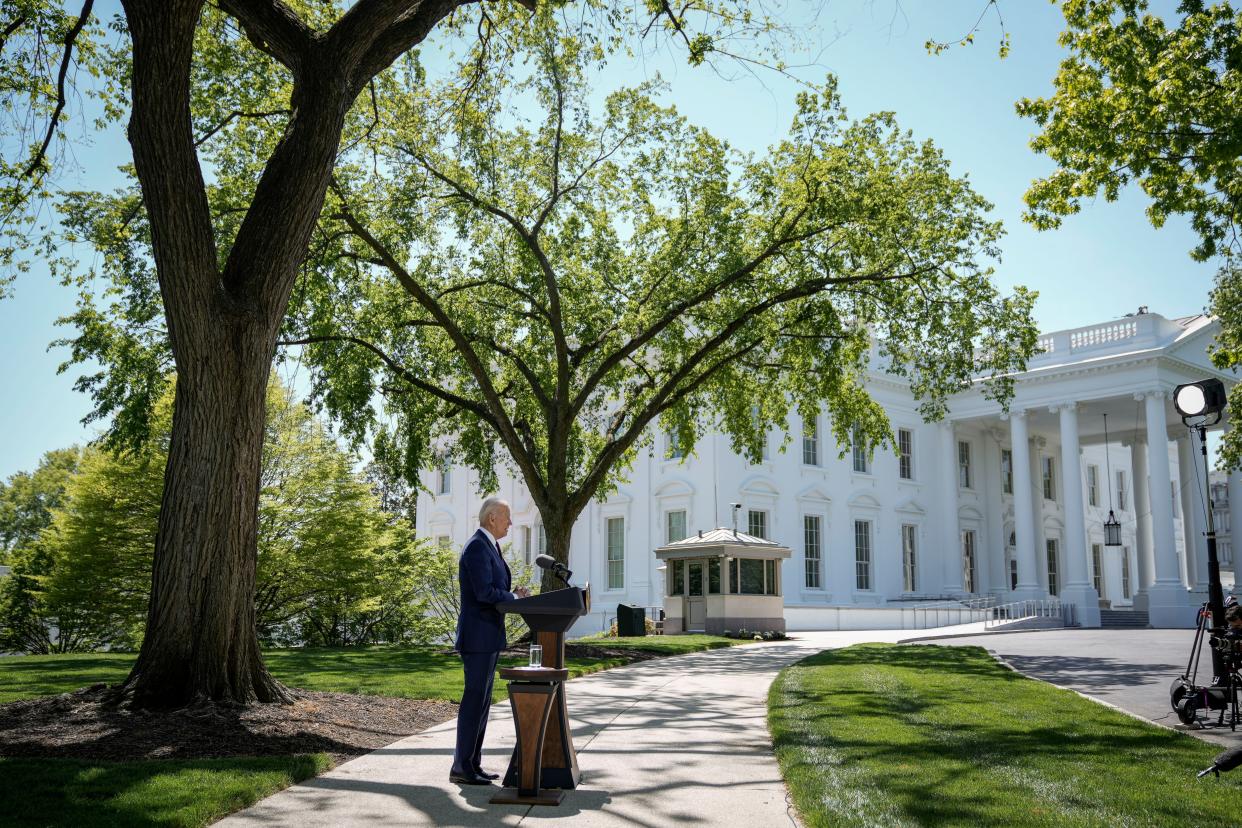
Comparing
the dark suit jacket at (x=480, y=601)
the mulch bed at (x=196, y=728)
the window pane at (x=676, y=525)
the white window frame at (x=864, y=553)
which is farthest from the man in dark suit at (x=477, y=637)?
the white window frame at (x=864, y=553)

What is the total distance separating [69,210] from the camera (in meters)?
17.5

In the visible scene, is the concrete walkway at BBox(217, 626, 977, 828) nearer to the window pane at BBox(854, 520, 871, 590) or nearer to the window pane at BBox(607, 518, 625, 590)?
the window pane at BBox(607, 518, 625, 590)

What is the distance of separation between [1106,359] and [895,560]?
1128 cm

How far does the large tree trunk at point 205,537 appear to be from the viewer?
9227 mm

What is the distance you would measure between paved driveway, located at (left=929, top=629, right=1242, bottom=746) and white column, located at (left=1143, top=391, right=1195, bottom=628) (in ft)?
28.5

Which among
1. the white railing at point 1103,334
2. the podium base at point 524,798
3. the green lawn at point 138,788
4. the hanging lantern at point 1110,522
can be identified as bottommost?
the podium base at point 524,798

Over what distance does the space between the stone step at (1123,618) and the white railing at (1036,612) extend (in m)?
1.90

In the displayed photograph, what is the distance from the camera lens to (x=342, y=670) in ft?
50.5

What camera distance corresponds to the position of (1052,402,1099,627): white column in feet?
121

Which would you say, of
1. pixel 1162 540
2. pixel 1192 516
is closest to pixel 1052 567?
pixel 1192 516

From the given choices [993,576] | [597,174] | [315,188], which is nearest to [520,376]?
[597,174]

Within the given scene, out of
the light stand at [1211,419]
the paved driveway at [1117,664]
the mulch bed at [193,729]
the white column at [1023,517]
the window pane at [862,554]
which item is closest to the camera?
the mulch bed at [193,729]

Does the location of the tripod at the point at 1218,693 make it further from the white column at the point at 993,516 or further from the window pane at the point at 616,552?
the white column at the point at 993,516

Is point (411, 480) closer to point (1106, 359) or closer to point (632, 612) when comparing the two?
point (632, 612)
